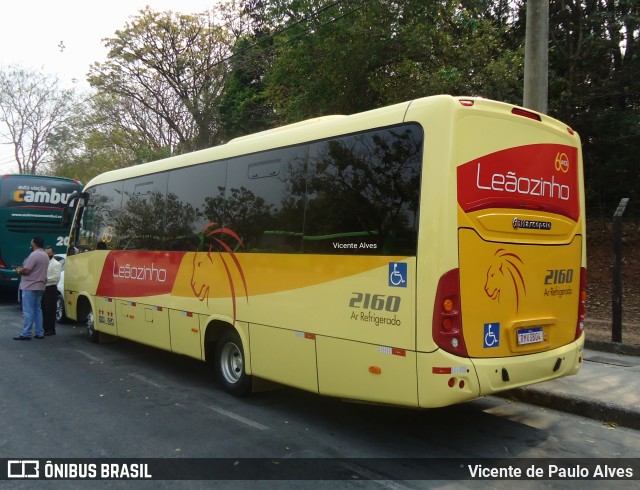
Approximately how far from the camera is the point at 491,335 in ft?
15.1

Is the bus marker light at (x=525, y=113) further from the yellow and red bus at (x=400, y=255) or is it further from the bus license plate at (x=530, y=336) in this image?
the bus license plate at (x=530, y=336)

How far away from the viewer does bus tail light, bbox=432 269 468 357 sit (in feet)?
14.2

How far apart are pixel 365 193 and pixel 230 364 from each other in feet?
10.6

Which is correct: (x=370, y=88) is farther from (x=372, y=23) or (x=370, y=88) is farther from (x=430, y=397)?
(x=430, y=397)

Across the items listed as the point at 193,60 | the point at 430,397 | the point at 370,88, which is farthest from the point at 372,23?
the point at 193,60

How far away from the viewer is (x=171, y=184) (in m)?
7.98

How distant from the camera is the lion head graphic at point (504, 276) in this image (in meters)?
4.61

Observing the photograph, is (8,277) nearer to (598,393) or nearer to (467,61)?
(467,61)

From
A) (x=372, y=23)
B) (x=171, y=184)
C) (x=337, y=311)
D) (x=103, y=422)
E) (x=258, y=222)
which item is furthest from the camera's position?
(x=372, y=23)

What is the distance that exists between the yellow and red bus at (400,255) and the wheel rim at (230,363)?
0.09ft

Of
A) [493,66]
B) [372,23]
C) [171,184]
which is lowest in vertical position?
[171,184]

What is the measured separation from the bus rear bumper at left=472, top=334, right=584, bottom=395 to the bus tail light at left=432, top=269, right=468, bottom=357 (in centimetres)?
26

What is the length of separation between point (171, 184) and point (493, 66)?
837cm

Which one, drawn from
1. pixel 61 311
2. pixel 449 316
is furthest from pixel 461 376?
pixel 61 311
